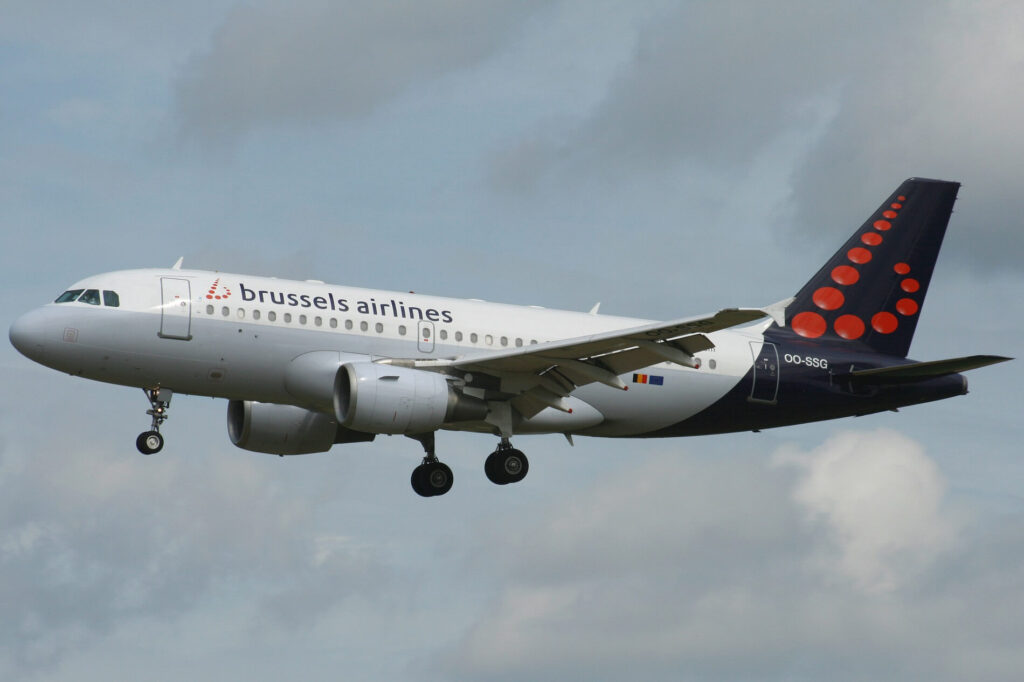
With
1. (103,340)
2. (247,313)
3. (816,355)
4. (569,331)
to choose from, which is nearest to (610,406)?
(569,331)

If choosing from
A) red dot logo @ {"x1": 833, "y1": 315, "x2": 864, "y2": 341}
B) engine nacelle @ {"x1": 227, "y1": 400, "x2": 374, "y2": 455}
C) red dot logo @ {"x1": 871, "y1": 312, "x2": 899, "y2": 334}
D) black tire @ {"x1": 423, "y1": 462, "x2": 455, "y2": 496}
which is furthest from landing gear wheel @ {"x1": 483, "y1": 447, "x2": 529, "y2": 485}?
red dot logo @ {"x1": 871, "y1": 312, "x2": 899, "y2": 334}

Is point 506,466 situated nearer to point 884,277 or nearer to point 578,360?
point 578,360

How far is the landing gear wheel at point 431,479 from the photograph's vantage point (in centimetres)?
3962

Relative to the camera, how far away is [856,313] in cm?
4256

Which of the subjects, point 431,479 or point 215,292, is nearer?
point 215,292

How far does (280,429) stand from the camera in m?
40.2

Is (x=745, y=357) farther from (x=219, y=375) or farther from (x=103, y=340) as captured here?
(x=103, y=340)

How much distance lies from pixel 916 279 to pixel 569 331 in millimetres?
11079

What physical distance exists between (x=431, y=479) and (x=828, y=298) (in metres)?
11.9

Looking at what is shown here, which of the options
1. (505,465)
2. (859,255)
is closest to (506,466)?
(505,465)

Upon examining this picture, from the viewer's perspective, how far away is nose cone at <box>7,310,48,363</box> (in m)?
34.9

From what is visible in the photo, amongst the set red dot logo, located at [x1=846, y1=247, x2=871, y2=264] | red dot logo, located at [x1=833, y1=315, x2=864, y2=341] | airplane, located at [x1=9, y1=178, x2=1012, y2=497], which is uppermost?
red dot logo, located at [x1=846, y1=247, x2=871, y2=264]

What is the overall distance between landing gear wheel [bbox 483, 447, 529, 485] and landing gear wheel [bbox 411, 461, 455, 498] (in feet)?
7.41

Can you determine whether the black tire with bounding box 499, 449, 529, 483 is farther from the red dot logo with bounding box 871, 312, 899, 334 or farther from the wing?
the red dot logo with bounding box 871, 312, 899, 334
